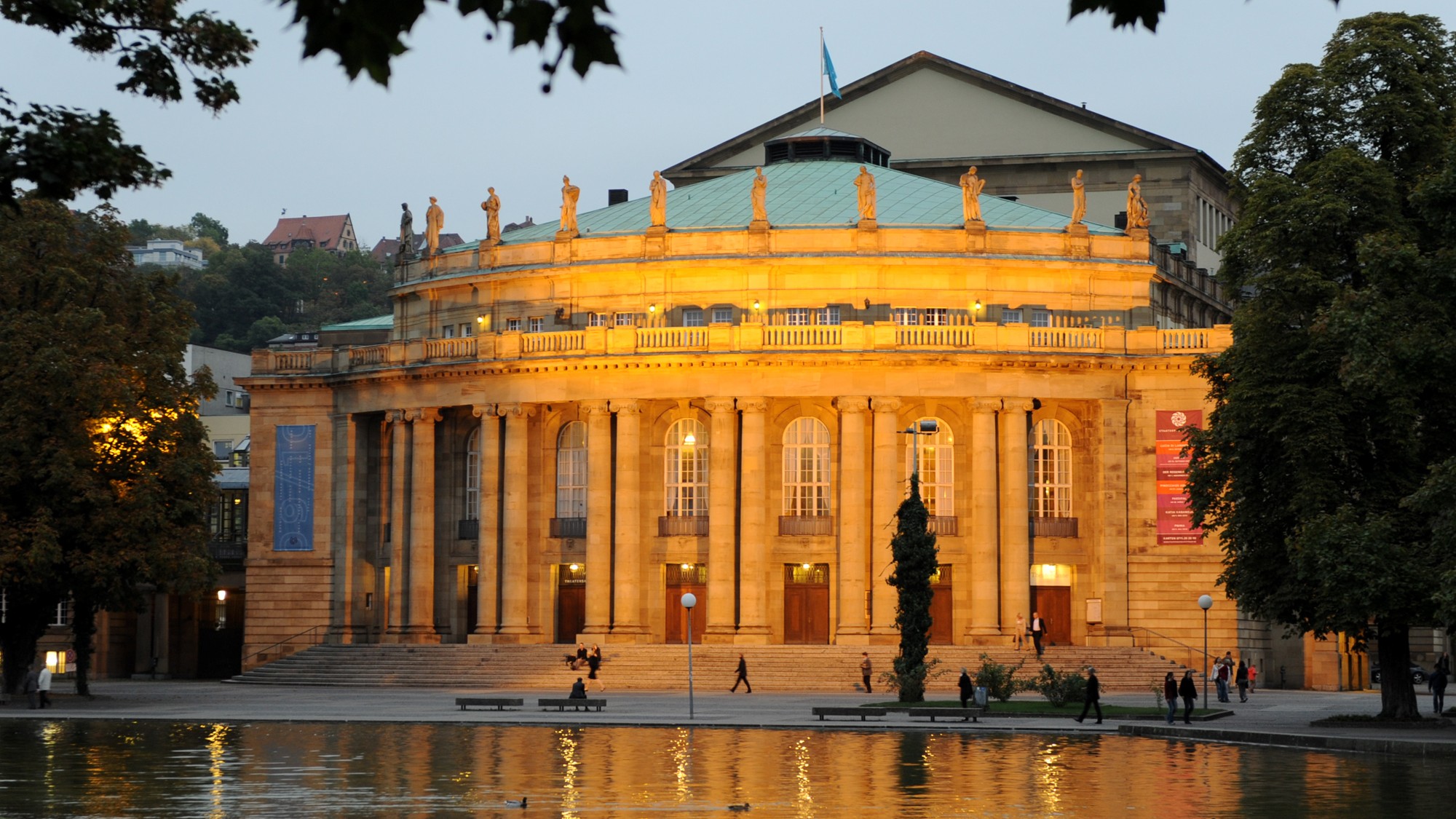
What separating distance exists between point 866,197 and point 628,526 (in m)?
16.6

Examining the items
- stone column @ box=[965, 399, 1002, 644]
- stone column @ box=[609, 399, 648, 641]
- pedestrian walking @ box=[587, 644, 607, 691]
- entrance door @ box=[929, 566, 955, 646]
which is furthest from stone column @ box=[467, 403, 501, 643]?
stone column @ box=[965, 399, 1002, 644]

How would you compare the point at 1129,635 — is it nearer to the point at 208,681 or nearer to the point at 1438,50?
the point at 1438,50

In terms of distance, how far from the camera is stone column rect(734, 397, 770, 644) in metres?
78.7

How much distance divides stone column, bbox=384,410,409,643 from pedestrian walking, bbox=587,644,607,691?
1386cm

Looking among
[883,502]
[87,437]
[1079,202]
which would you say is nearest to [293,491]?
[87,437]

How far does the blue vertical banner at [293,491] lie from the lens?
87375 millimetres

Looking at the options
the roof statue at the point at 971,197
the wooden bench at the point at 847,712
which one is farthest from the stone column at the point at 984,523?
the wooden bench at the point at 847,712

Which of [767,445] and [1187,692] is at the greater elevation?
[767,445]

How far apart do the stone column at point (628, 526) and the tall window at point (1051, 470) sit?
639 inches

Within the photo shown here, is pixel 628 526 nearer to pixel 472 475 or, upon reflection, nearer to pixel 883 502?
pixel 472 475

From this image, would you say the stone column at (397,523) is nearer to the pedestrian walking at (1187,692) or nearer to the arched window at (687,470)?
the arched window at (687,470)

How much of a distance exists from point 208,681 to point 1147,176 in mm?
53965

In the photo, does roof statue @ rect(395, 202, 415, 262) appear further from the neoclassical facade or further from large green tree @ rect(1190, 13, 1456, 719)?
large green tree @ rect(1190, 13, 1456, 719)

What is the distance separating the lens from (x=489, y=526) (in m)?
82.8
